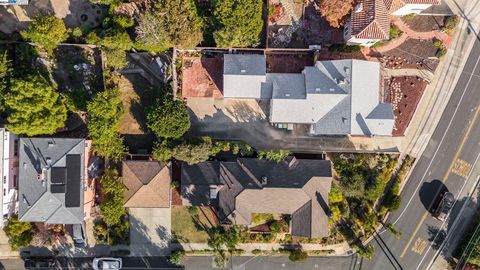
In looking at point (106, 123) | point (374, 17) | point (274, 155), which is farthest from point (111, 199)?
point (374, 17)

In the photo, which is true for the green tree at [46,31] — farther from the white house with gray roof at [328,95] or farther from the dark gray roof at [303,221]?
the dark gray roof at [303,221]

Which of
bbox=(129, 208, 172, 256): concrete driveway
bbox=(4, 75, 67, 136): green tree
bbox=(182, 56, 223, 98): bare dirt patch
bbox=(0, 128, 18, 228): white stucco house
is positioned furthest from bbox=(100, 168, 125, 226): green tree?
bbox=(182, 56, 223, 98): bare dirt patch

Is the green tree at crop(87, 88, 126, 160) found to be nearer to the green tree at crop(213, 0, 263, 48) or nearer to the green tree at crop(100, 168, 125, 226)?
the green tree at crop(100, 168, 125, 226)

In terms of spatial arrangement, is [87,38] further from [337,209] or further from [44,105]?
[337,209]

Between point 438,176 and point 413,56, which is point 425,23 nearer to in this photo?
point 413,56

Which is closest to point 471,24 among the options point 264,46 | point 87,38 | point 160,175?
point 264,46

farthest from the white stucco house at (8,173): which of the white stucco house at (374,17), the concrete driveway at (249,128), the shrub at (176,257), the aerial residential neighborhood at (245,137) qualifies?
the white stucco house at (374,17)
